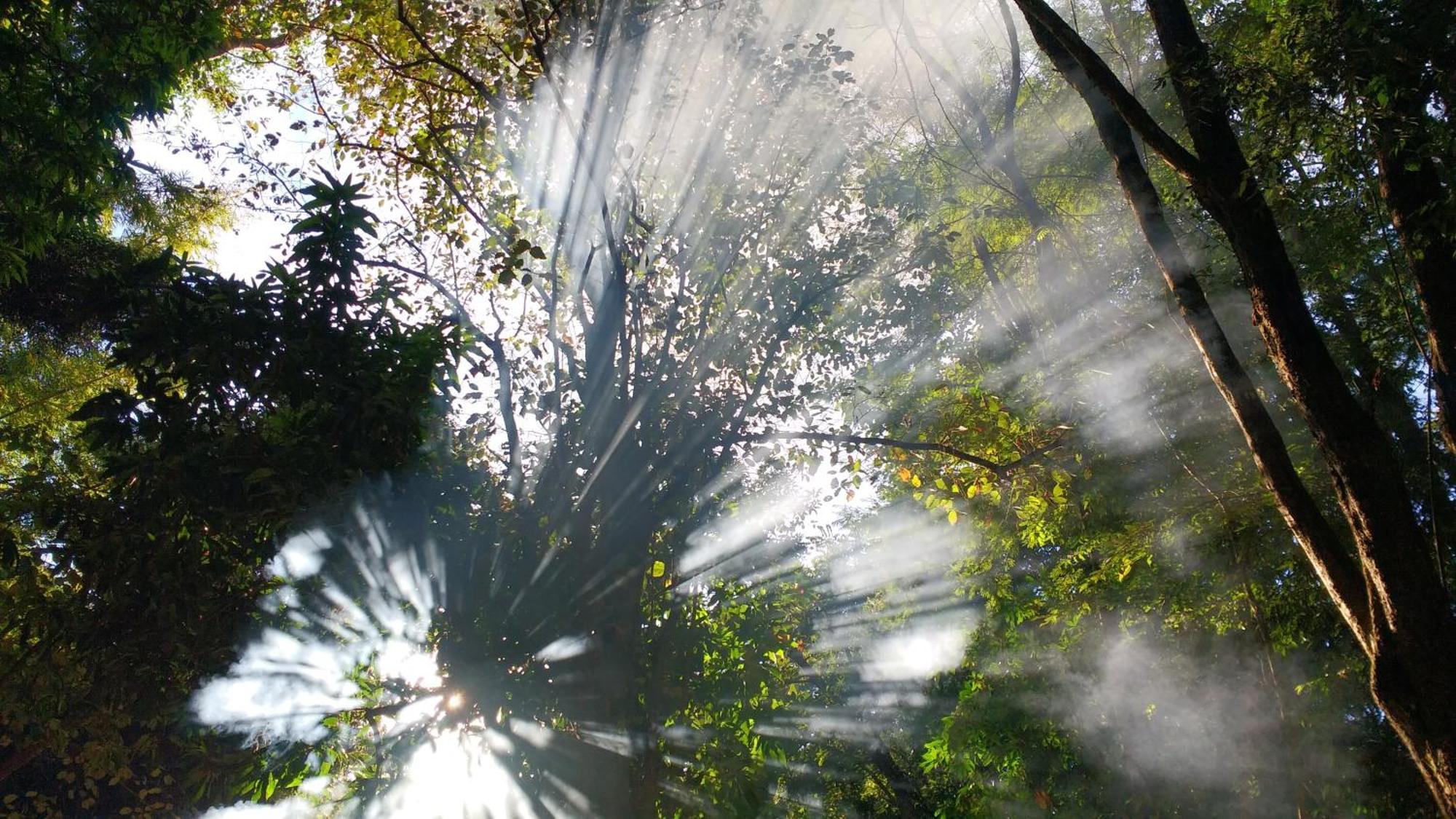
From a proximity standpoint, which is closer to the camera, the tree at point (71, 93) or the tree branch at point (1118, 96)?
the tree branch at point (1118, 96)

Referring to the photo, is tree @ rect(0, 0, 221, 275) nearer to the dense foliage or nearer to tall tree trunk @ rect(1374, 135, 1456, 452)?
the dense foliage

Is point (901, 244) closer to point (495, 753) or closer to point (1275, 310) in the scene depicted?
point (1275, 310)

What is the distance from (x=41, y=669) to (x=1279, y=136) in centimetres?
732

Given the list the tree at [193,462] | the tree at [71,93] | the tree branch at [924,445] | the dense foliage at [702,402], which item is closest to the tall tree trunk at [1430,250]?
the dense foliage at [702,402]

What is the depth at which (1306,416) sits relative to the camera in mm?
3000

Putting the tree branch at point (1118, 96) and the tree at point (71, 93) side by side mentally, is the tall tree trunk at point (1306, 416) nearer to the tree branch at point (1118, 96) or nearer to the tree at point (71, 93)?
the tree branch at point (1118, 96)

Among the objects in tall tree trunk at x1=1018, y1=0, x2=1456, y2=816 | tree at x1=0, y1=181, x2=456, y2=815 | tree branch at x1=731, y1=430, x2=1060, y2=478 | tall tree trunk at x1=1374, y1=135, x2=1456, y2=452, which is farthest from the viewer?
tree branch at x1=731, y1=430, x2=1060, y2=478

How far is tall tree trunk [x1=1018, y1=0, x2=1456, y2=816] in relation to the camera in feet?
8.75

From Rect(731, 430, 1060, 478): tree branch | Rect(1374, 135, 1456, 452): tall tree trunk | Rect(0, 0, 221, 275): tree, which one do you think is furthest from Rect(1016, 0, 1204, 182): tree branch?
Rect(0, 0, 221, 275): tree

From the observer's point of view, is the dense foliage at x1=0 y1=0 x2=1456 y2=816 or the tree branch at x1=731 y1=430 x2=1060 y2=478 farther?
the tree branch at x1=731 y1=430 x2=1060 y2=478

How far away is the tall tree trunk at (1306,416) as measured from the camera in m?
2.67

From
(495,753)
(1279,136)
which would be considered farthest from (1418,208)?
(495,753)

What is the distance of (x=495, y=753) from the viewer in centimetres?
555

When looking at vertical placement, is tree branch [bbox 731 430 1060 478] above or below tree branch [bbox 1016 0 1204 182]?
below
